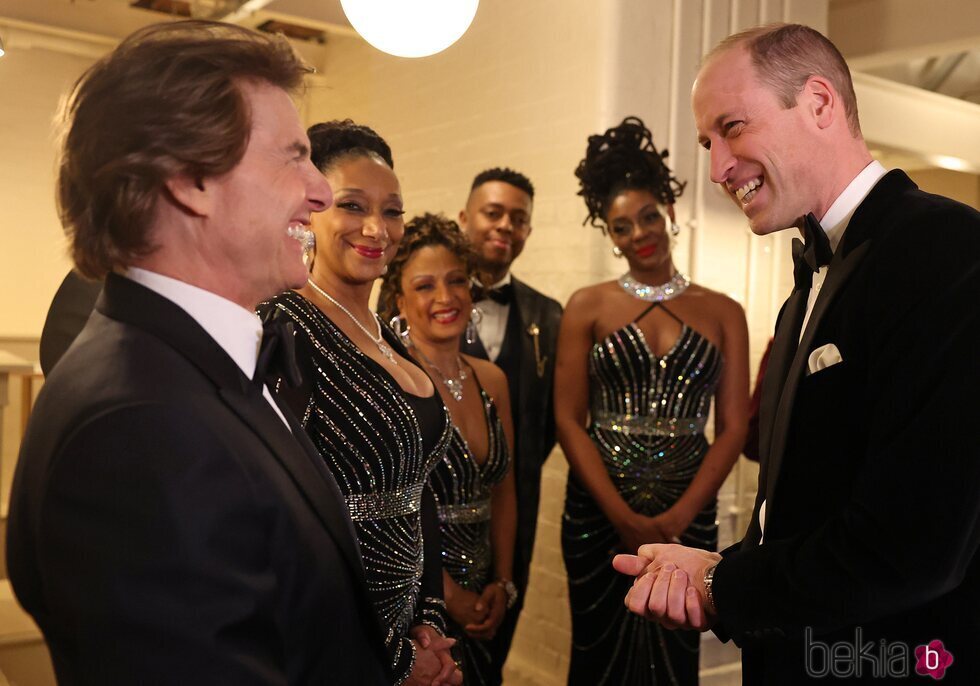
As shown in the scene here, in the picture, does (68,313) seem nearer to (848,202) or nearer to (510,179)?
(848,202)

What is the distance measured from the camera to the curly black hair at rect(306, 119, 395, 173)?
7.11 ft

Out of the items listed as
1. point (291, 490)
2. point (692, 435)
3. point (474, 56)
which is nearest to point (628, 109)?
point (474, 56)

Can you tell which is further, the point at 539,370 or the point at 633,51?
the point at 633,51

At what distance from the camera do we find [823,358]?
149cm

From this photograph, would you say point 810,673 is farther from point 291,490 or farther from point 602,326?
point 602,326

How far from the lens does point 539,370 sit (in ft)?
11.5

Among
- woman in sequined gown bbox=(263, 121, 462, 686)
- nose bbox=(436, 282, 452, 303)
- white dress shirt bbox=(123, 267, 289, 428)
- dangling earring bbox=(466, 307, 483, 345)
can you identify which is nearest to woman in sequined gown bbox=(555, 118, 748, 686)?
dangling earring bbox=(466, 307, 483, 345)

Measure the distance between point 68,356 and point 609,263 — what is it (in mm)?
3224

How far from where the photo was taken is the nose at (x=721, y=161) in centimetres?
172

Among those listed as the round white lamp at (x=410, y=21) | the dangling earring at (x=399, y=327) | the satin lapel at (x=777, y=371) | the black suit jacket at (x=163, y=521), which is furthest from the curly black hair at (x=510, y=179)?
the black suit jacket at (x=163, y=521)

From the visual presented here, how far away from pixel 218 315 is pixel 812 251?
0.99 metres

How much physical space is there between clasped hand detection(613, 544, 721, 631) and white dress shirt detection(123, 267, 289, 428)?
75 cm

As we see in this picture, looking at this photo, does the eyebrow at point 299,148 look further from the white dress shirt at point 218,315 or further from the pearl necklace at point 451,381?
the pearl necklace at point 451,381

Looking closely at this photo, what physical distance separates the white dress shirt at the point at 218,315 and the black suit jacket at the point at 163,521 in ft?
0.09
